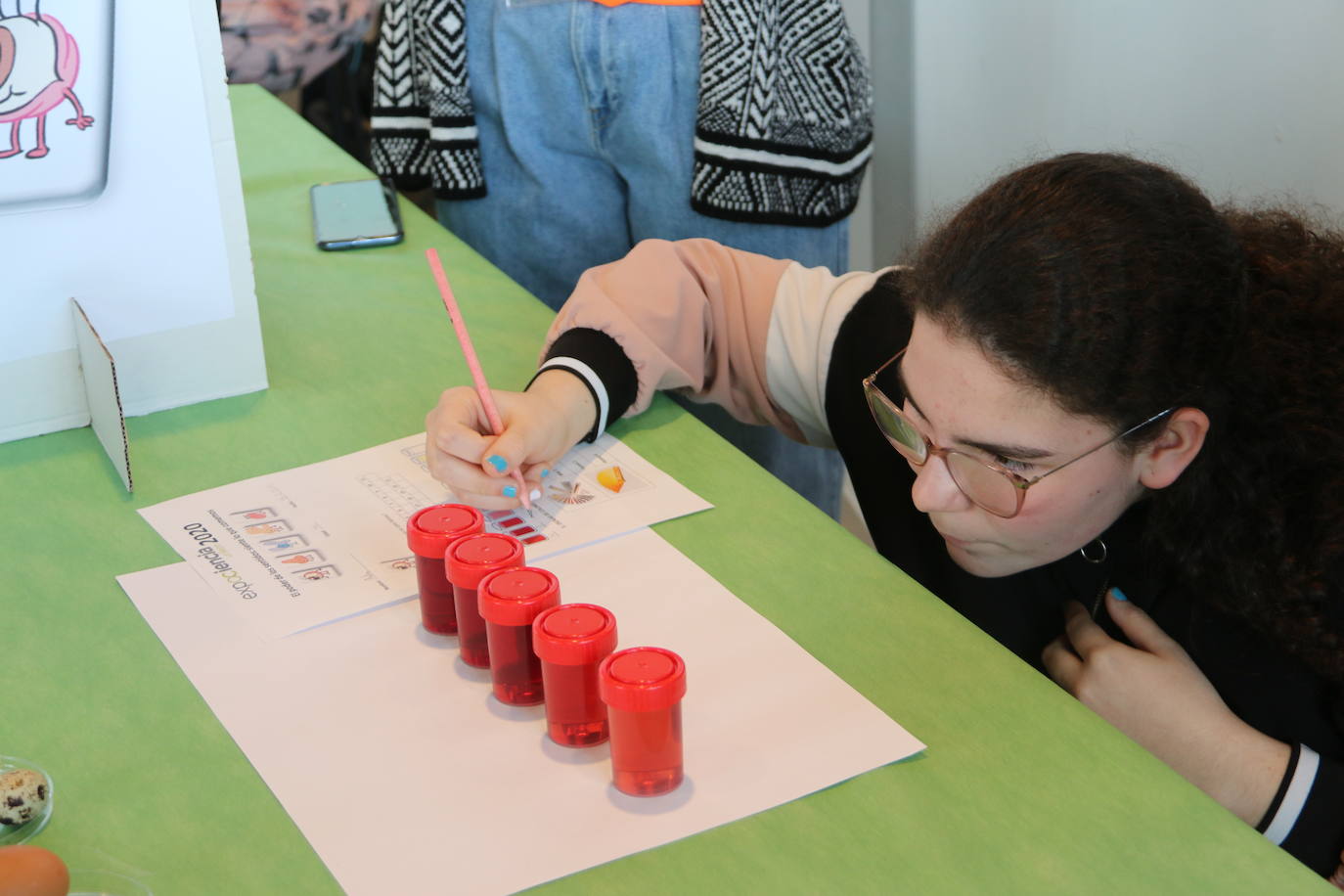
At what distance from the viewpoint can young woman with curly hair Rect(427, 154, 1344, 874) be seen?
0.87 metres

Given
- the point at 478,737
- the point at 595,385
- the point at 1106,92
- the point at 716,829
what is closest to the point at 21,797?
the point at 478,737

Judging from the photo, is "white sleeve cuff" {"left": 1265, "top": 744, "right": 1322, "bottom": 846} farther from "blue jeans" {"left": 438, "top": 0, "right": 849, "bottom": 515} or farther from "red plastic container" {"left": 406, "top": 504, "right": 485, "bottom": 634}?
"blue jeans" {"left": 438, "top": 0, "right": 849, "bottom": 515}

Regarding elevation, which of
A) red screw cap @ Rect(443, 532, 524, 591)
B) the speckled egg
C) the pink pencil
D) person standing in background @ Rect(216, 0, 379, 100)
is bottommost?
the speckled egg

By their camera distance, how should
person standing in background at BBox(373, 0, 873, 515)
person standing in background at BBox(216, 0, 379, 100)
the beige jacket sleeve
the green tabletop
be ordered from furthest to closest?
person standing in background at BBox(216, 0, 379, 100) < person standing in background at BBox(373, 0, 873, 515) < the beige jacket sleeve < the green tabletop

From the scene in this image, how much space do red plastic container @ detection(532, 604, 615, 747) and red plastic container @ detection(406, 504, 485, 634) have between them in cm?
12

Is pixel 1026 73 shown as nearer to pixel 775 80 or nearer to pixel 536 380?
pixel 775 80

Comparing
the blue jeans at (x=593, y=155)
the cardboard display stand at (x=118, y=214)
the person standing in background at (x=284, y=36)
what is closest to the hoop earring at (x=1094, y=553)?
the blue jeans at (x=593, y=155)

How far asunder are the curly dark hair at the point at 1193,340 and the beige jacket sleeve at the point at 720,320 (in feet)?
0.76

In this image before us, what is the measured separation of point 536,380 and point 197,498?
30cm

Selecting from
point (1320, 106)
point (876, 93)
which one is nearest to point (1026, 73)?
point (876, 93)

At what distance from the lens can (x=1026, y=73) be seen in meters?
1.86

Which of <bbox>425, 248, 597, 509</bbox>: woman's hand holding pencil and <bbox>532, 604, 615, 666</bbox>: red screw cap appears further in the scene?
<bbox>425, 248, 597, 509</bbox>: woman's hand holding pencil

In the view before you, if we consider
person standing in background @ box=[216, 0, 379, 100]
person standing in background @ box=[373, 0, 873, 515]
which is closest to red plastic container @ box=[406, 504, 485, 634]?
person standing in background @ box=[373, 0, 873, 515]

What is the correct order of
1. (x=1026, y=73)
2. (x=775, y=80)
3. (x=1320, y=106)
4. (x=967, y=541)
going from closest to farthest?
(x=967, y=541)
(x=1320, y=106)
(x=775, y=80)
(x=1026, y=73)
